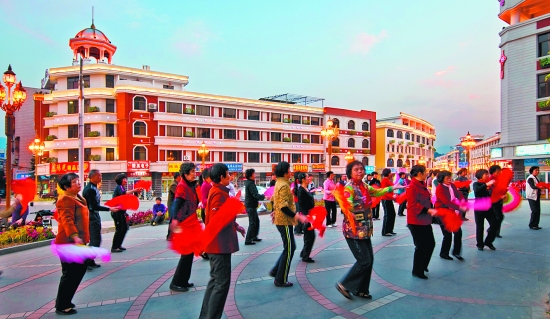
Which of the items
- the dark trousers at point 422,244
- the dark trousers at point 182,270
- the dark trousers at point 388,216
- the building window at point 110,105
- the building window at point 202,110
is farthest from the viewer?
the building window at point 202,110

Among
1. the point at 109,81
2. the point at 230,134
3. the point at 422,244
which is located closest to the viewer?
the point at 422,244

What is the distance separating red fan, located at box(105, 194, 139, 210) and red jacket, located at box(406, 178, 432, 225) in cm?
578

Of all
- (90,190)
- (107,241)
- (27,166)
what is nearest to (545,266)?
(90,190)

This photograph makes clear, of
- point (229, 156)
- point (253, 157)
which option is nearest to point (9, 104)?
point (229, 156)

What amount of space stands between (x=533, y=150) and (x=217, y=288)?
35.3m

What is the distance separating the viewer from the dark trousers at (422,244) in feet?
19.4

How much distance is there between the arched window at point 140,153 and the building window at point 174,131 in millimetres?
3139

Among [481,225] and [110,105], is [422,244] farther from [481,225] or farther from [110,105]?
[110,105]

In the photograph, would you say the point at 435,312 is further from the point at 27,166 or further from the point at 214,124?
the point at 27,166

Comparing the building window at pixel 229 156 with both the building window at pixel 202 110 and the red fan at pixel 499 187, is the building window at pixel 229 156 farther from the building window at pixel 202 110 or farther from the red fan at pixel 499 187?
the red fan at pixel 499 187

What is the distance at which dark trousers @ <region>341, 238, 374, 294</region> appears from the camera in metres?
4.96

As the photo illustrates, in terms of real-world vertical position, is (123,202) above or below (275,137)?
below

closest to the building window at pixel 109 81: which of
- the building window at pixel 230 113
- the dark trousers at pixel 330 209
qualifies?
the building window at pixel 230 113

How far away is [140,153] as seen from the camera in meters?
39.1
